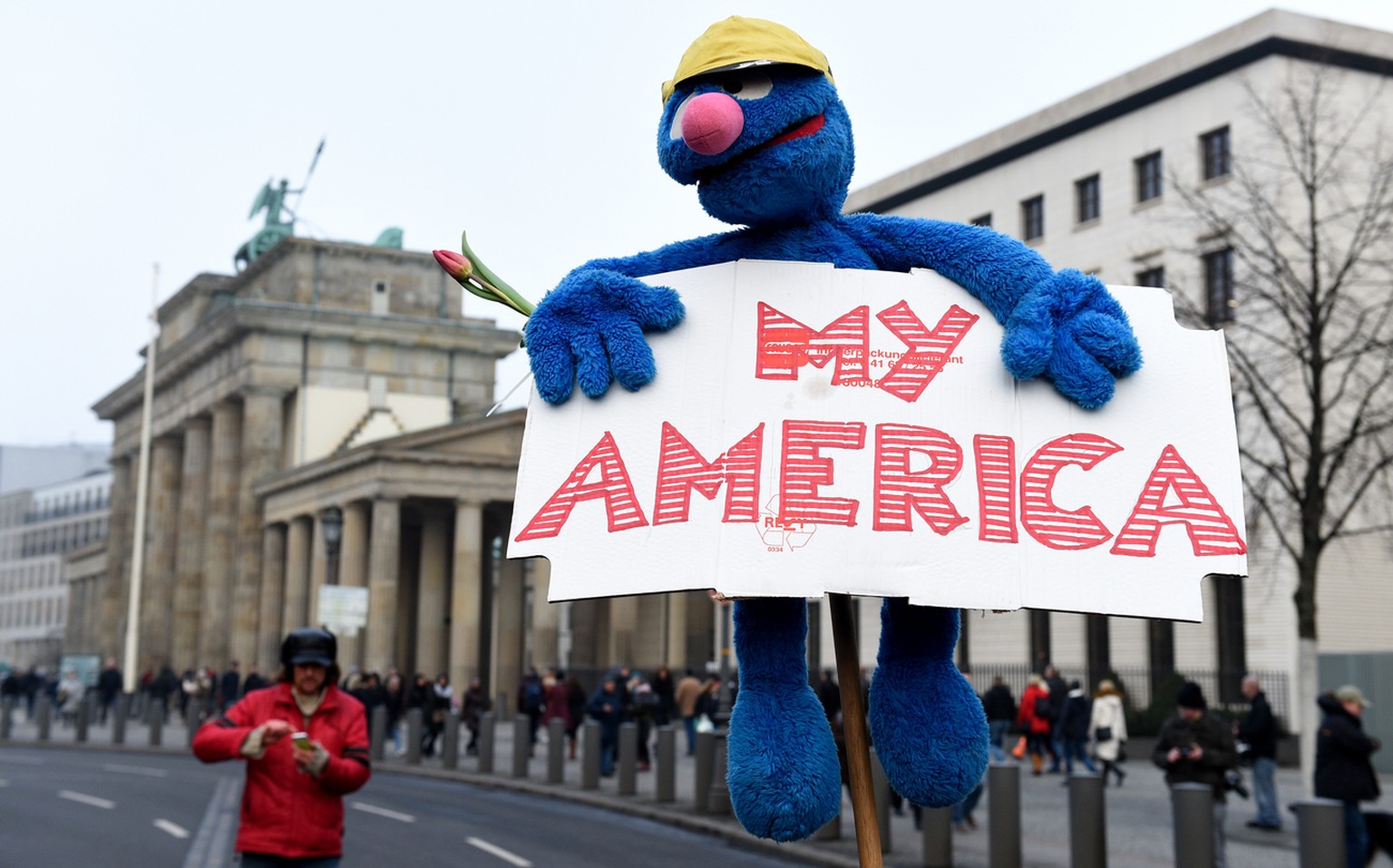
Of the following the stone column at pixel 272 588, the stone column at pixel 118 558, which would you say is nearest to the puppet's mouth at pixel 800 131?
the stone column at pixel 272 588

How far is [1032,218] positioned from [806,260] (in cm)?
4166

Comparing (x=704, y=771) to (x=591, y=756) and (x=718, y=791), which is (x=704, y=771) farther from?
(x=591, y=756)

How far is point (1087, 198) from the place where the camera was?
135 feet

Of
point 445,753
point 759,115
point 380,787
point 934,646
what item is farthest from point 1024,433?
point 445,753

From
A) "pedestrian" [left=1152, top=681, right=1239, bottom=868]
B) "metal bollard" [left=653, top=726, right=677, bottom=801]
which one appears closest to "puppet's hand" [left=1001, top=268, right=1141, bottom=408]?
"pedestrian" [left=1152, top=681, right=1239, bottom=868]

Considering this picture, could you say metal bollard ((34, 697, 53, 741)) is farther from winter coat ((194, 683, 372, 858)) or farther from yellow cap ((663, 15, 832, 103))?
yellow cap ((663, 15, 832, 103))

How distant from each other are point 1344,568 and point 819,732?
3476cm

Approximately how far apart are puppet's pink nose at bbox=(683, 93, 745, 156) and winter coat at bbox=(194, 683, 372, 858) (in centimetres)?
400

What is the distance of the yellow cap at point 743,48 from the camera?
3.13 meters

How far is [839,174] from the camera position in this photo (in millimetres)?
3381

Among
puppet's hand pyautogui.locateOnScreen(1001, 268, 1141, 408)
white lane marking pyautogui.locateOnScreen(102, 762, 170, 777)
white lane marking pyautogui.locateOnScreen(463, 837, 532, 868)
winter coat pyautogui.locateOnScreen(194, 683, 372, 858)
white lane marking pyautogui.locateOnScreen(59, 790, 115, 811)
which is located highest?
puppet's hand pyautogui.locateOnScreen(1001, 268, 1141, 408)

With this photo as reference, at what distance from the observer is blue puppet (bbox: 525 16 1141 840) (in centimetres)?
304

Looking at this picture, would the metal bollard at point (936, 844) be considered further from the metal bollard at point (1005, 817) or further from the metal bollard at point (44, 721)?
the metal bollard at point (44, 721)

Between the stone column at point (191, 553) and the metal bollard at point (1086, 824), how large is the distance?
200 feet
